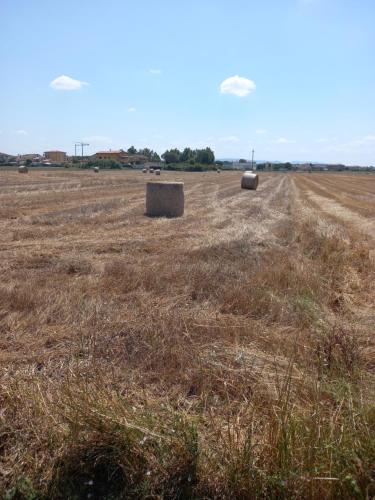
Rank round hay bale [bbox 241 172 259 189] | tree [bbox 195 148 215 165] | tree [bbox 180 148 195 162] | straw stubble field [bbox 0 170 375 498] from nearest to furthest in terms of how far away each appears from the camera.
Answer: straw stubble field [bbox 0 170 375 498] < round hay bale [bbox 241 172 259 189] < tree [bbox 195 148 215 165] < tree [bbox 180 148 195 162]

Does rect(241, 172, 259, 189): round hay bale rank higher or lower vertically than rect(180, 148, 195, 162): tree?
lower

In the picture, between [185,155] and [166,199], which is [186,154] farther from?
[166,199]

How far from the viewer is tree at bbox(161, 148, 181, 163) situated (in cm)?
15339

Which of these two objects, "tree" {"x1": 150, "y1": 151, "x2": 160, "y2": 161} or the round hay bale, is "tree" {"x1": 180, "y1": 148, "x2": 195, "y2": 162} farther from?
the round hay bale

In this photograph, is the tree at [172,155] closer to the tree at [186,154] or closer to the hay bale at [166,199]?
the tree at [186,154]

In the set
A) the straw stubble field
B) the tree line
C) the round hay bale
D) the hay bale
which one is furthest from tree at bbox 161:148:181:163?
the straw stubble field

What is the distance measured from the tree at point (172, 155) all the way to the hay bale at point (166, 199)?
458 feet

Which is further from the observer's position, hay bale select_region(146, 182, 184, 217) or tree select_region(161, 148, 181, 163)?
tree select_region(161, 148, 181, 163)

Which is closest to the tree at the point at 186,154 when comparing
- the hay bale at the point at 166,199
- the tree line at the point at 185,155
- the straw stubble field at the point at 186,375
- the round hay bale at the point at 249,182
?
the tree line at the point at 185,155

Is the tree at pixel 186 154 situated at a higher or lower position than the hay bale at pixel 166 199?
higher

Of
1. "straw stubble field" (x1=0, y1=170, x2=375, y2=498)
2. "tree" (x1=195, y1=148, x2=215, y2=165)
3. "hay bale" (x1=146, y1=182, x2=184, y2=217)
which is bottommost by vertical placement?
"straw stubble field" (x1=0, y1=170, x2=375, y2=498)

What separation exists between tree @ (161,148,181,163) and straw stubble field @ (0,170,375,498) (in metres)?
148

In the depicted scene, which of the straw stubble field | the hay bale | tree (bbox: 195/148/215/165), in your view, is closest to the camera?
the straw stubble field

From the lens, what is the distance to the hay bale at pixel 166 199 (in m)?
15.3
